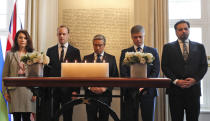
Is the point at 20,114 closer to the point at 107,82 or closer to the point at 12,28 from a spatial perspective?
the point at 12,28

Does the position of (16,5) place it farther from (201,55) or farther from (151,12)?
(201,55)

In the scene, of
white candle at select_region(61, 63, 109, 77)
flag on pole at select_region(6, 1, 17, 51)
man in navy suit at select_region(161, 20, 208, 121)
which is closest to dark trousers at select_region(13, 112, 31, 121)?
flag on pole at select_region(6, 1, 17, 51)

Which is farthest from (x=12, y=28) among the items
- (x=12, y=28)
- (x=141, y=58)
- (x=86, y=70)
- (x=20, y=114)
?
(x=141, y=58)

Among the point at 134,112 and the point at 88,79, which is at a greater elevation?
the point at 88,79

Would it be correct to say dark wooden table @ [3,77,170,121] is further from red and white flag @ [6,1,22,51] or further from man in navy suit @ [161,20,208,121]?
red and white flag @ [6,1,22,51]

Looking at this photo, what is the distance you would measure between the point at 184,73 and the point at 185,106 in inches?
14.5

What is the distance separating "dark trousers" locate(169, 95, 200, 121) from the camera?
2.70 m

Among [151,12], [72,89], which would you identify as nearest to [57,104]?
[72,89]

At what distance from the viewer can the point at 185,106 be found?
9.02 feet

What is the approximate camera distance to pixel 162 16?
3592 mm

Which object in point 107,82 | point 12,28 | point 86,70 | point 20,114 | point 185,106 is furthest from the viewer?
point 12,28

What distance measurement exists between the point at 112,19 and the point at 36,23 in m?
1.17

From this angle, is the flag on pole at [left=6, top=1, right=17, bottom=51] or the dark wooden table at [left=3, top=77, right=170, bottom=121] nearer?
the dark wooden table at [left=3, top=77, right=170, bottom=121]

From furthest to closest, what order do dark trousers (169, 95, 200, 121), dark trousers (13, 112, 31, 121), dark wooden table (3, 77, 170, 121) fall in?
dark trousers (13, 112, 31, 121) < dark trousers (169, 95, 200, 121) < dark wooden table (3, 77, 170, 121)
